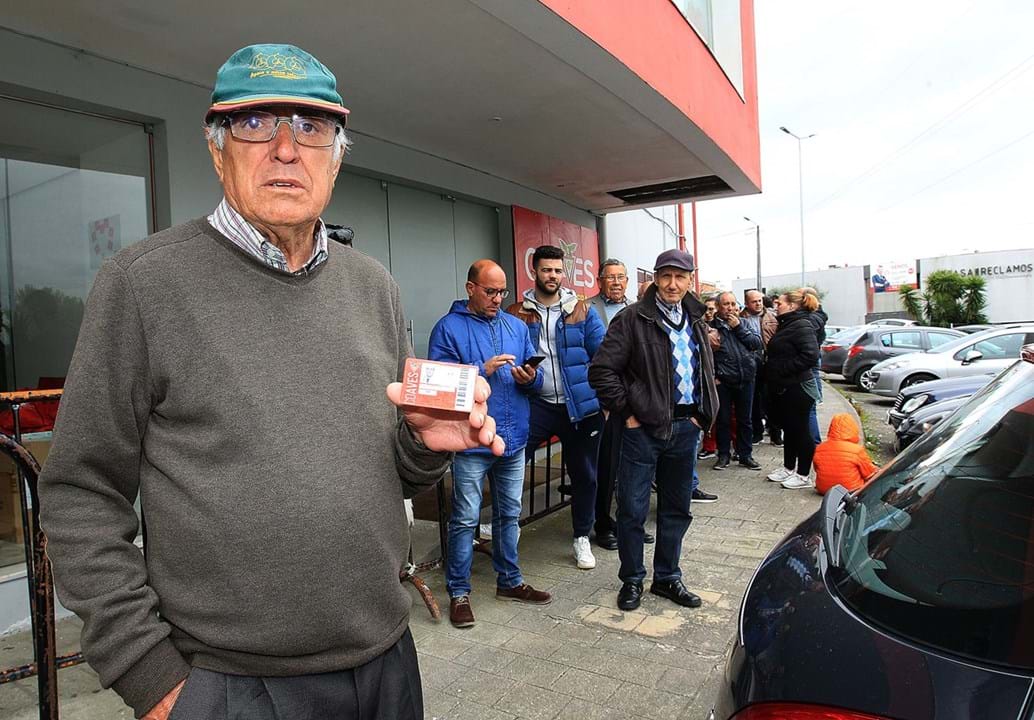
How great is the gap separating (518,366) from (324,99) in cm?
268

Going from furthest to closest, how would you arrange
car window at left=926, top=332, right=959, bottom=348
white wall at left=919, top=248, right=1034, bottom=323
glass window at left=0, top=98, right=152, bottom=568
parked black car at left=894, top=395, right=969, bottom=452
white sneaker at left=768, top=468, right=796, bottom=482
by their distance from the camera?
white wall at left=919, top=248, right=1034, bottom=323 < car window at left=926, top=332, right=959, bottom=348 < parked black car at left=894, top=395, right=969, bottom=452 < white sneaker at left=768, top=468, right=796, bottom=482 < glass window at left=0, top=98, right=152, bottom=568

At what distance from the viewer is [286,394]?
1343mm

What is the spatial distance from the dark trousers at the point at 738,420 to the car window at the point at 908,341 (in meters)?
10.7

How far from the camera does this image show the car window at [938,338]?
52.3ft

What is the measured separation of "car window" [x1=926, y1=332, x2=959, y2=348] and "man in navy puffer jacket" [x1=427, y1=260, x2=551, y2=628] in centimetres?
1538

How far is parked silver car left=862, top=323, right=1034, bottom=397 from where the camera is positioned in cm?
1174

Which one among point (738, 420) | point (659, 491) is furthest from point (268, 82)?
point (738, 420)

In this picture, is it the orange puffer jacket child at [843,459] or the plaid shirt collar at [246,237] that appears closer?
the plaid shirt collar at [246,237]

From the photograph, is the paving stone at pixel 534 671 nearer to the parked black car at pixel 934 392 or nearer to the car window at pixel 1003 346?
the parked black car at pixel 934 392

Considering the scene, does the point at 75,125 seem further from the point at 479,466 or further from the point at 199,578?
the point at 199,578

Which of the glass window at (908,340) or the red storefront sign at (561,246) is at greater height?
the red storefront sign at (561,246)

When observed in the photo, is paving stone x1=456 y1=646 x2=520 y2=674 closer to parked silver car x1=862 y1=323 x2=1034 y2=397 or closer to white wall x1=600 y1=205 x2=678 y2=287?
white wall x1=600 y1=205 x2=678 y2=287

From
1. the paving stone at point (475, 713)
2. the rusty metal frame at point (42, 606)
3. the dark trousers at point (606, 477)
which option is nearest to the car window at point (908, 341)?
the dark trousers at point (606, 477)

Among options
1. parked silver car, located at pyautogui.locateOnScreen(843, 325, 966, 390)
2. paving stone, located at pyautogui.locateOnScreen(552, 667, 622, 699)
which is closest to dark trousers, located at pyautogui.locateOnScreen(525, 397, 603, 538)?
paving stone, located at pyautogui.locateOnScreen(552, 667, 622, 699)
